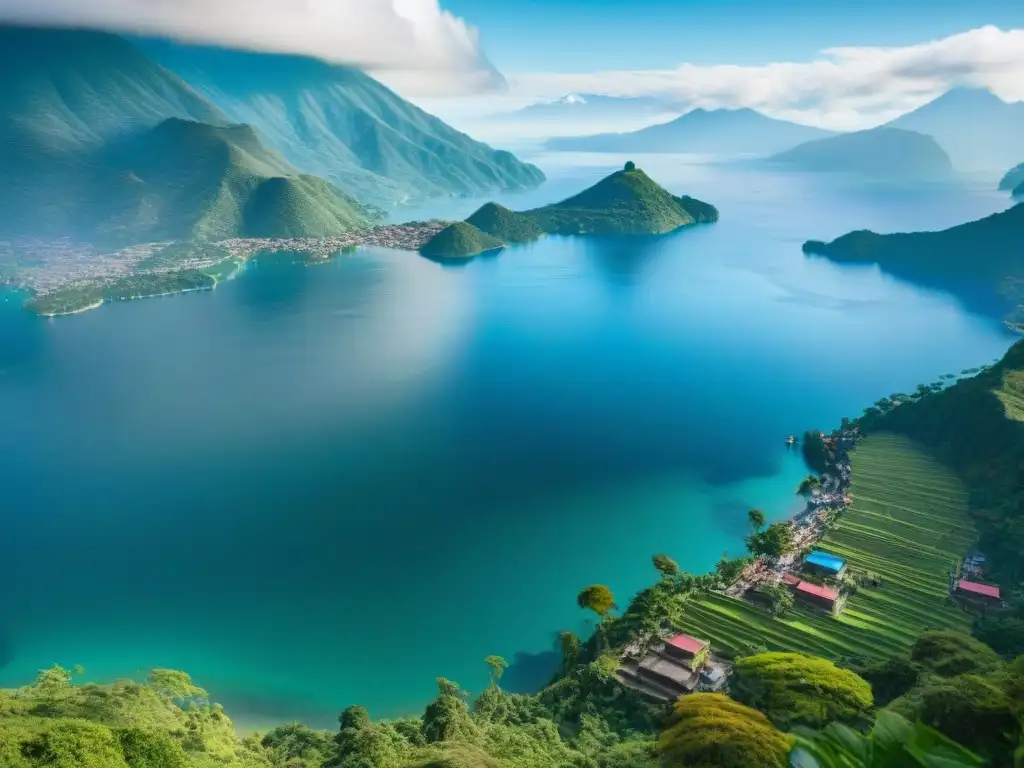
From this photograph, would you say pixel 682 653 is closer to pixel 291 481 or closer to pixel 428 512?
pixel 428 512

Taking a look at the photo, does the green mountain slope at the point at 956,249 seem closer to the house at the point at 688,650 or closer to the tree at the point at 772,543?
the tree at the point at 772,543

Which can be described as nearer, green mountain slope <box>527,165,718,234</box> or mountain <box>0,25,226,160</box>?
green mountain slope <box>527,165,718,234</box>

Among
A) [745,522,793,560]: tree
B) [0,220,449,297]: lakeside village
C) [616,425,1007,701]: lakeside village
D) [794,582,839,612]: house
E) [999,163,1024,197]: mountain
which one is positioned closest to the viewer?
[616,425,1007,701]: lakeside village

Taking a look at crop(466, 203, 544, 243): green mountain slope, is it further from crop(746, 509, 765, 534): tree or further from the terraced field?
crop(746, 509, 765, 534): tree

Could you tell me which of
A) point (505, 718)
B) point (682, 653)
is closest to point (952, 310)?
point (682, 653)

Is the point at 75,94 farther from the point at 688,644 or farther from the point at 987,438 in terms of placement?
the point at 987,438

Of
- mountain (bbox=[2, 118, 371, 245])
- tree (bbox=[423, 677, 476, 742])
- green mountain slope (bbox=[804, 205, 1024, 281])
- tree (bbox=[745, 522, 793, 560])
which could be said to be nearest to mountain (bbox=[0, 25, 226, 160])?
mountain (bbox=[2, 118, 371, 245])
